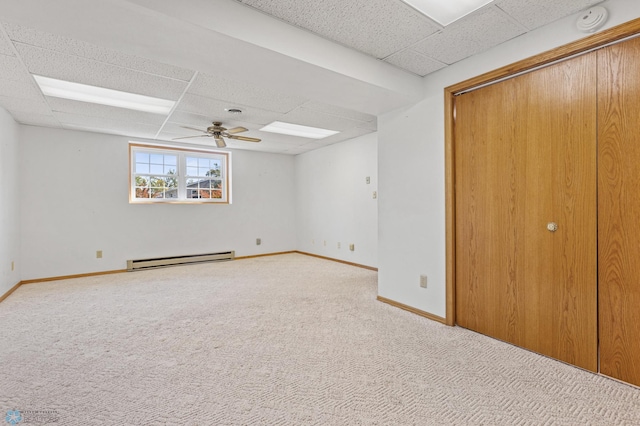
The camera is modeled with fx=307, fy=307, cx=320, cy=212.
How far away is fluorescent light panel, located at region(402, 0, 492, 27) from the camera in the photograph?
1904 mm

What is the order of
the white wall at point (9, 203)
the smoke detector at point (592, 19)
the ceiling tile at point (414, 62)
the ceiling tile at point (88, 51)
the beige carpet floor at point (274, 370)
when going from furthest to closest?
the white wall at point (9, 203) < the ceiling tile at point (414, 62) < the ceiling tile at point (88, 51) < the smoke detector at point (592, 19) < the beige carpet floor at point (274, 370)

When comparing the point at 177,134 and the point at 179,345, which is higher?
the point at 177,134

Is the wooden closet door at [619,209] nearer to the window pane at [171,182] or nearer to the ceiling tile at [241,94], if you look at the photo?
the ceiling tile at [241,94]

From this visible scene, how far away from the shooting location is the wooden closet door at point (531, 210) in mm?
1993

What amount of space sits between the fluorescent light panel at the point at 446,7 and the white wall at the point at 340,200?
3040mm

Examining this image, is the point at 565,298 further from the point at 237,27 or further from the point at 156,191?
the point at 156,191

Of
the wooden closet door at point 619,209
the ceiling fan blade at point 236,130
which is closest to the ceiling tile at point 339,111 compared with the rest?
the ceiling fan blade at point 236,130

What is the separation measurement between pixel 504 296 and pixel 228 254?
499 centimetres

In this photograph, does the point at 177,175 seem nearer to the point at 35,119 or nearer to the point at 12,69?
the point at 35,119

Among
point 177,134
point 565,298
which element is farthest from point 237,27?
point 177,134

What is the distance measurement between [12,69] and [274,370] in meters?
3.28

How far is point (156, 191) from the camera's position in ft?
18.3

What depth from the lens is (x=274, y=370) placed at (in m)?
2.02

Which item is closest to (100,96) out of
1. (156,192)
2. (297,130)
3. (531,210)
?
(156,192)
